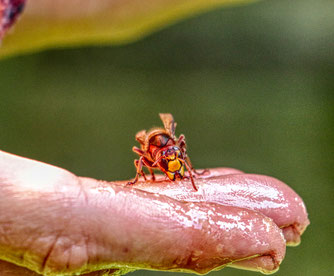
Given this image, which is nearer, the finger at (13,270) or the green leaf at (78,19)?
the finger at (13,270)

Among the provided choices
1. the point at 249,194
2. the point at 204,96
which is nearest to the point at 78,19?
the point at 249,194

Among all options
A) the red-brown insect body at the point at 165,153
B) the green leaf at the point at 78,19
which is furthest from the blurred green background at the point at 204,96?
the red-brown insect body at the point at 165,153

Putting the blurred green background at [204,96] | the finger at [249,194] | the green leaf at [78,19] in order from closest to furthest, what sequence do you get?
1. the finger at [249,194]
2. the green leaf at [78,19]
3. the blurred green background at [204,96]

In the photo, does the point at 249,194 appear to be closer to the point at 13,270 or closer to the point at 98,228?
the point at 98,228

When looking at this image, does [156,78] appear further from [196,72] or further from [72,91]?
[72,91]

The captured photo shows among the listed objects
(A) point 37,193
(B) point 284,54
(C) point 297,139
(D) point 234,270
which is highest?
(B) point 284,54

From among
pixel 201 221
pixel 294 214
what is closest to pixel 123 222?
pixel 201 221

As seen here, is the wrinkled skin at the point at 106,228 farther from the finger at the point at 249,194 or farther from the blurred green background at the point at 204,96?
the blurred green background at the point at 204,96
